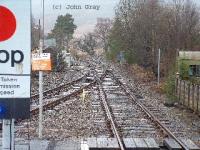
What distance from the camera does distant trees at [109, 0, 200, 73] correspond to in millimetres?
38812

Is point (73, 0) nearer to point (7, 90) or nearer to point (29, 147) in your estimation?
point (29, 147)

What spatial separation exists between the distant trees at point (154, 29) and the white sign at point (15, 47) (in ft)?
98.7

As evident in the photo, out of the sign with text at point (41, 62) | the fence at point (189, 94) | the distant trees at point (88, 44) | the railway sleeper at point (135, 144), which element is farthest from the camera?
the distant trees at point (88, 44)

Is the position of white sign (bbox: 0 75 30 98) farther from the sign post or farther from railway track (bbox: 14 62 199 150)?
railway track (bbox: 14 62 199 150)

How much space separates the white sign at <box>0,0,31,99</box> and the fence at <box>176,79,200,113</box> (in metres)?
14.7

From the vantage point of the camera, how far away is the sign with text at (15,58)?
131 inches

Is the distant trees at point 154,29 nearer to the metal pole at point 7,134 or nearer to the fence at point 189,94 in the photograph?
the fence at point 189,94

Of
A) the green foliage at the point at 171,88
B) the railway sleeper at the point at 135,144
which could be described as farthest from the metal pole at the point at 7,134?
the green foliage at the point at 171,88

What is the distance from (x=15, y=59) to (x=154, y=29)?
41.0 m

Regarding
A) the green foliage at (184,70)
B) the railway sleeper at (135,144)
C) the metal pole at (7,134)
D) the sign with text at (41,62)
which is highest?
the sign with text at (41,62)

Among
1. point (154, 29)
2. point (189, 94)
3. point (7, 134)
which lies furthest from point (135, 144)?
point (154, 29)

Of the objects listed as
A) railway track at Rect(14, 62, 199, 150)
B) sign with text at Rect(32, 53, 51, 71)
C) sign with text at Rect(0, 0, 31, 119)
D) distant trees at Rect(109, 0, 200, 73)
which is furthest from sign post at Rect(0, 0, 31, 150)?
distant trees at Rect(109, 0, 200, 73)

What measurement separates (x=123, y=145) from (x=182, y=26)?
3049cm

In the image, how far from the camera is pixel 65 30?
103 meters
